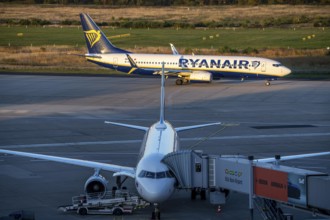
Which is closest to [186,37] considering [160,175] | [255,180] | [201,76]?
[201,76]

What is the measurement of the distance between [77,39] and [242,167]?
4770 inches

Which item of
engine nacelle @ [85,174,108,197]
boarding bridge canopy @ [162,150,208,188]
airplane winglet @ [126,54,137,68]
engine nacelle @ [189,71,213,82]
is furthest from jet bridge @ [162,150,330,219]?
airplane winglet @ [126,54,137,68]

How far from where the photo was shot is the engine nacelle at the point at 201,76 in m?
92.6

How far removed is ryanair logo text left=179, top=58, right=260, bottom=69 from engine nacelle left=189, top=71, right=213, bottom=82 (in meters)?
0.78

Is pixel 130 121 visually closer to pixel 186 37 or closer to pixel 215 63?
pixel 215 63

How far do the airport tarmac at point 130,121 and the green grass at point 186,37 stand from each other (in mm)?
45457

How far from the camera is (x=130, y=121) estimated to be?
2662 inches

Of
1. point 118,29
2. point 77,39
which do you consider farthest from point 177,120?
point 118,29

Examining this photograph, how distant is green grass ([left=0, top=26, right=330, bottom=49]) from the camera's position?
144 meters

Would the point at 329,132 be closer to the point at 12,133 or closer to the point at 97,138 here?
the point at 97,138

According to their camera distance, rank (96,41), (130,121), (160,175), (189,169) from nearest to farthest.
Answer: (160,175) → (189,169) → (130,121) → (96,41)

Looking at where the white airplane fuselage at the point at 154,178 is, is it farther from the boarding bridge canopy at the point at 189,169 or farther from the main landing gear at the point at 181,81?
the main landing gear at the point at 181,81

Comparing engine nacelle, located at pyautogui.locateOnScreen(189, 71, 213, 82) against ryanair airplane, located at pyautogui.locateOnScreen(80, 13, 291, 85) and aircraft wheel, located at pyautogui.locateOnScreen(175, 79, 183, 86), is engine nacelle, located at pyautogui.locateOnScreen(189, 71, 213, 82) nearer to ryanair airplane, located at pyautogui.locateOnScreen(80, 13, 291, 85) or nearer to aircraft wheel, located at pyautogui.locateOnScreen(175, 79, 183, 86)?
ryanair airplane, located at pyautogui.locateOnScreen(80, 13, 291, 85)

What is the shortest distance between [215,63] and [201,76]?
2130 millimetres
